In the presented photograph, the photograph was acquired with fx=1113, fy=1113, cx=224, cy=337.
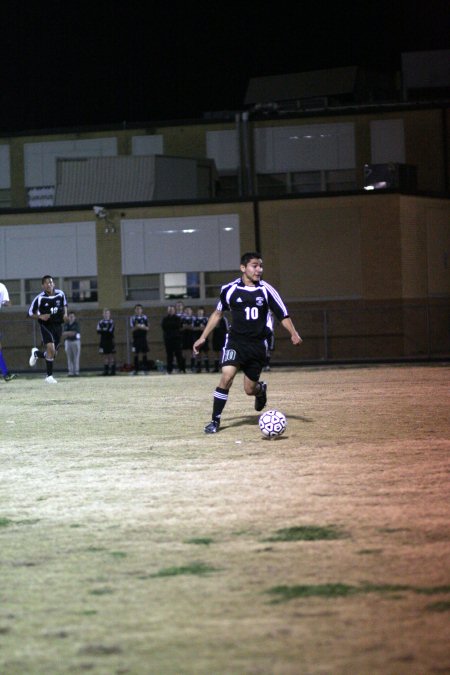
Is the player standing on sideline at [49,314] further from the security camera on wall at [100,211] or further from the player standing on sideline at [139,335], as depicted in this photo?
the security camera on wall at [100,211]

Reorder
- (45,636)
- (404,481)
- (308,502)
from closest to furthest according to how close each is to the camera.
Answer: (45,636) < (308,502) < (404,481)

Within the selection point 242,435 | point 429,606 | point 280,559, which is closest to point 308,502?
point 280,559

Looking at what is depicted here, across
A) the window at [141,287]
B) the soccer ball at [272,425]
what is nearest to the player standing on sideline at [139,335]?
the window at [141,287]

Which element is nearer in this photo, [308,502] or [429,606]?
[429,606]

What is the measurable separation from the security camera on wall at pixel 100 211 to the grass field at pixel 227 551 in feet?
88.7

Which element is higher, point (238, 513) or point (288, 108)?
point (288, 108)

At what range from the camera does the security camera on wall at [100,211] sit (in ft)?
135

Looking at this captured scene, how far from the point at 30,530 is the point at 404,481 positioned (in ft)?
11.1

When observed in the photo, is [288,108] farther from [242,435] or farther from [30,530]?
[30,530]

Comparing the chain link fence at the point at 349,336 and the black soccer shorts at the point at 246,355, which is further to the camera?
the chain link fence at the point at 349,336

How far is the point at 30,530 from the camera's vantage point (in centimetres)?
799

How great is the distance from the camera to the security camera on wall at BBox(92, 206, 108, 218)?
4103 cm

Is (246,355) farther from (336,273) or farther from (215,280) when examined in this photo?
(215,280)

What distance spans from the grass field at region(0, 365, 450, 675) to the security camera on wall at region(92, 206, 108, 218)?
2703 centimetres
